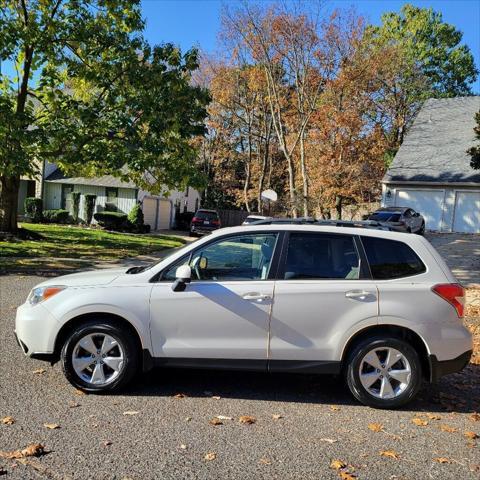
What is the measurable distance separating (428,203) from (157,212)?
17.3 metres

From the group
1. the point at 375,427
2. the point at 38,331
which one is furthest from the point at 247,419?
the point at 38,331

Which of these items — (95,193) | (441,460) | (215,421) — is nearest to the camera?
(441,460)

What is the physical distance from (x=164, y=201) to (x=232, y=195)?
45.1ft

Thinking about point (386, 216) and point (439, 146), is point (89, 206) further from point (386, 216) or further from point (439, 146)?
point (439, 146)

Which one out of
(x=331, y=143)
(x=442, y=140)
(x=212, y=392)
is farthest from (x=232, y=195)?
(x=212, y=392)

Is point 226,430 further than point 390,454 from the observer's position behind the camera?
Yes

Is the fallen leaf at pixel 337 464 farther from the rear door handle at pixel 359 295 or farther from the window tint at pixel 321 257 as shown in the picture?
the window tint at pixel 321 257

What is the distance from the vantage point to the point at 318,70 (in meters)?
26.8

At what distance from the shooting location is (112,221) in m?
30.4

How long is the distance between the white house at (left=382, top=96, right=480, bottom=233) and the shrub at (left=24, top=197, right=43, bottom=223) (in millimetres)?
20296

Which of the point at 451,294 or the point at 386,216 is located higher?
the point at 386,216

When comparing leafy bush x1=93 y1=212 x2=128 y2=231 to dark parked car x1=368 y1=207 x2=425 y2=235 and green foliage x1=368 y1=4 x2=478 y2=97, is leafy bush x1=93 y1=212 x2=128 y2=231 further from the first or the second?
green foliage x1=368 y1=4 x2=478 y2=97

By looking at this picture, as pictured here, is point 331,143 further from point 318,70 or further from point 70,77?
point 70,77

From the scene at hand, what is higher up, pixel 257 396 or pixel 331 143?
pixel 331 143
